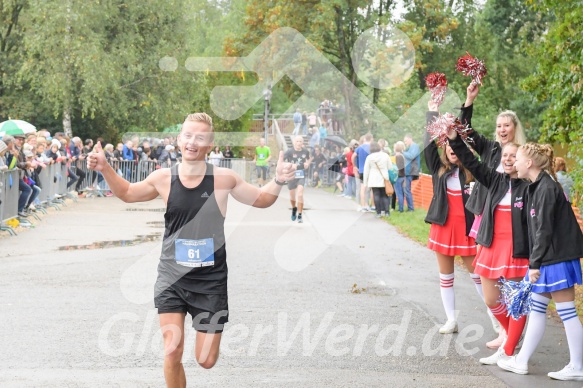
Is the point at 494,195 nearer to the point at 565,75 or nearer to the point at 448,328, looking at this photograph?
the point at 448,328

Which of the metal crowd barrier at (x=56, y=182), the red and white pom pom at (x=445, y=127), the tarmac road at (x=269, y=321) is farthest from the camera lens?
the metal crowd barrier at (x=56, y=182)

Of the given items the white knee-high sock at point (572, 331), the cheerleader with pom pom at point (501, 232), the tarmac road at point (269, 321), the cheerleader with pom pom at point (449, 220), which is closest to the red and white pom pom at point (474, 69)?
the cheerleader with pom pom at point (501, 232)

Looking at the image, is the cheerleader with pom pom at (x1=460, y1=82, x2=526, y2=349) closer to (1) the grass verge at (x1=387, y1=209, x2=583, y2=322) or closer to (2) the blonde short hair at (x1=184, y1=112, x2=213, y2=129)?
(2) the blonde short hair at (x1=184, y1=112, x2=213, y2=129)

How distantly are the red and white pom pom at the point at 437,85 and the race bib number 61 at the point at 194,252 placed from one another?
269 cm

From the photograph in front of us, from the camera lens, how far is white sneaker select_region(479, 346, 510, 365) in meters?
7.41

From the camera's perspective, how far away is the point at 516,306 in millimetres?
7320

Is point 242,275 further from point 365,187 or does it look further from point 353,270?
point 365,187

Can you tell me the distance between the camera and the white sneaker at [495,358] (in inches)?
292

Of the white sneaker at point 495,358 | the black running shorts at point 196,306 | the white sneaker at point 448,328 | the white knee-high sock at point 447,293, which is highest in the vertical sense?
the black running shorts at point 196,306

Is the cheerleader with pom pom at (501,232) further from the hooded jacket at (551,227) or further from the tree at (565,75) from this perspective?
the tree at (565,75)

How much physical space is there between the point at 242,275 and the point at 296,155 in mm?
7683

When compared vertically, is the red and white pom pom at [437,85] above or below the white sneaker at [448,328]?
above

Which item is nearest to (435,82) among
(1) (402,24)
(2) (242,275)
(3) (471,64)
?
(3) (471,64)

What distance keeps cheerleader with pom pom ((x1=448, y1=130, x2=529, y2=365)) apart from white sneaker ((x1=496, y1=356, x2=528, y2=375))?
Result: 137 mm
